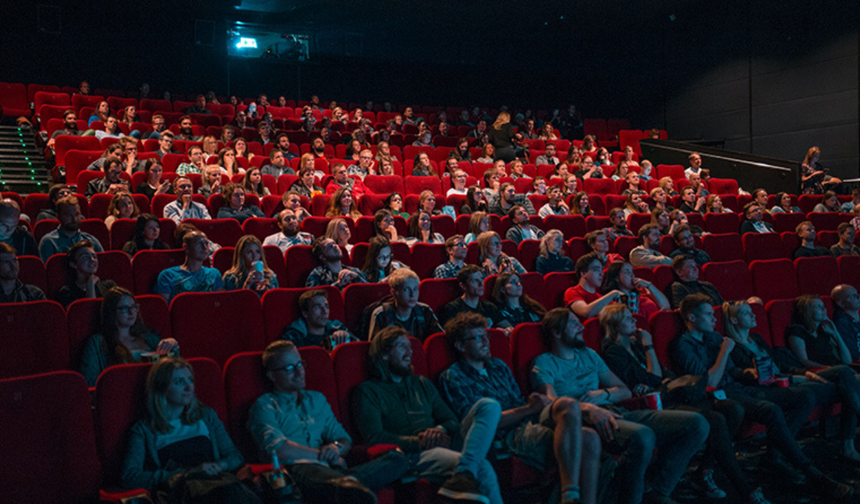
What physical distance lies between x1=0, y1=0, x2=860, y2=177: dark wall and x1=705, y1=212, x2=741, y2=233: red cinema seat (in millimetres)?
2125

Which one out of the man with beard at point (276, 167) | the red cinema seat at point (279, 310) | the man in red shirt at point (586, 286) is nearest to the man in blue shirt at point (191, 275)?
the red cinema seat at point (279, 310)

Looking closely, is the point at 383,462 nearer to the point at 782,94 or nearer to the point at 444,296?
the point at 444,296

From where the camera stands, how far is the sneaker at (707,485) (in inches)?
58.5

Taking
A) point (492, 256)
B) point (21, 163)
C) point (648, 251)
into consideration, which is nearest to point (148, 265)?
point (492, 256)

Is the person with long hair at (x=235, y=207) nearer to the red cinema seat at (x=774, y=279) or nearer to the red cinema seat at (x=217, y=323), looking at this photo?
the red cinema seat at (x=217, y=323)

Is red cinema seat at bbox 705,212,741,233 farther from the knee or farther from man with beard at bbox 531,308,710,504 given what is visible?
the knee

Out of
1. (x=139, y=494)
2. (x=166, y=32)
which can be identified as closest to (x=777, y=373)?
(x=139, y=494)

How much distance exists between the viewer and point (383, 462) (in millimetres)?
1208

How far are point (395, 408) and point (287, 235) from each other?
1.17 m

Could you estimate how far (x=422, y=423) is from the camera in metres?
1.38

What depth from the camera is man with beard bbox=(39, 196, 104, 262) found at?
199 centimetres

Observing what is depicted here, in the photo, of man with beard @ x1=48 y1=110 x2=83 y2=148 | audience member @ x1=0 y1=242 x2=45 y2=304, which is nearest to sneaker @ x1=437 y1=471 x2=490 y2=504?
audience member @ x1=0 y1=242 x2=45 y2=304

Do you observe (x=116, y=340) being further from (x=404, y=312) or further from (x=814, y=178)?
(x=814, y=178)

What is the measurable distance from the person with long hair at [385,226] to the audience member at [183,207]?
651 millimetres
